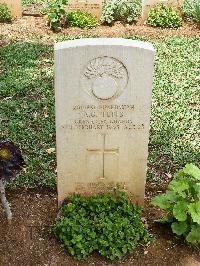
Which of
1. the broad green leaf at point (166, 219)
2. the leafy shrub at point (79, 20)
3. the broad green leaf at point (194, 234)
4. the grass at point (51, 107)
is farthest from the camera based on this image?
the leafy shrub at point (79, 20)

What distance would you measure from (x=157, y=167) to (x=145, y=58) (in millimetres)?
1790

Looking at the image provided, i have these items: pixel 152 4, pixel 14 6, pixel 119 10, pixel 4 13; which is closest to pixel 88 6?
pixel 119 10

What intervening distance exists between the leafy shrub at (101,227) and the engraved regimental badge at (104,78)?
3.11 feet

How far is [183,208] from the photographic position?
13.6 ft

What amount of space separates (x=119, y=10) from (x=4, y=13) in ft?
6.87

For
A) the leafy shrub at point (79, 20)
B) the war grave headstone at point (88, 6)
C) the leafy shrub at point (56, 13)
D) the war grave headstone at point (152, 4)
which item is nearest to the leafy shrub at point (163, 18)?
the war grave headstone at point (152, 4)

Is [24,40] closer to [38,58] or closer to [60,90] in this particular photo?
[38,58]

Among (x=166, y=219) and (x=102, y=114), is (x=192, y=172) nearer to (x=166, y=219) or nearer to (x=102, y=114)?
(x=166, y=219)

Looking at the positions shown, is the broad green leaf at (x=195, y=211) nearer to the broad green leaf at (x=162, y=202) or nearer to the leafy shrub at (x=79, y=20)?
the broad green leaf at (x=162, y=202)

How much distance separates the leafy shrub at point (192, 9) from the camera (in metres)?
9.41

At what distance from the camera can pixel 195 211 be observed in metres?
4.06

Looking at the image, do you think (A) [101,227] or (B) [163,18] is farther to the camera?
(B) [163,18]

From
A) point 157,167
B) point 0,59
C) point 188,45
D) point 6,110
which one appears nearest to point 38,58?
point 0,59

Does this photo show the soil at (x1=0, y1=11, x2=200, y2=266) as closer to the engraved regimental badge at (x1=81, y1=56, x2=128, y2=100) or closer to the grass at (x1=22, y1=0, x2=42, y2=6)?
the engraved regimental badge at (x1=81, y1=56, x2=128, y2=100)
